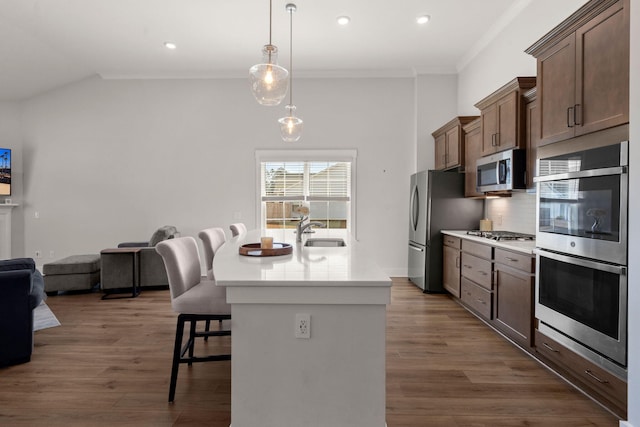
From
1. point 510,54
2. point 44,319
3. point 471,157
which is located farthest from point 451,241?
point 44,319

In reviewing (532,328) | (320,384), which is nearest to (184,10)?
(320,384)

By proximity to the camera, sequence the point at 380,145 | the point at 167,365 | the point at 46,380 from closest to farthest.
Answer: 1. the point at 46,380
2. the point at 167,365
3. the point at 380,145

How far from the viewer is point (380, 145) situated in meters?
5.79

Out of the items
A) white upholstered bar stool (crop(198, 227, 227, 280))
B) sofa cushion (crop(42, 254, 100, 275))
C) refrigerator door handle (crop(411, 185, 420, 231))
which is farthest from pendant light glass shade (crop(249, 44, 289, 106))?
sofa cushion (crop(42, 254, 100, 275))

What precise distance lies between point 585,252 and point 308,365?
5.74 ft

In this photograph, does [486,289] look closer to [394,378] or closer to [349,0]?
[394,378]

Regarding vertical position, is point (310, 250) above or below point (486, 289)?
above

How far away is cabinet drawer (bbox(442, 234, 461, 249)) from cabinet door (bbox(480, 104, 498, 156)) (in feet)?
3.42

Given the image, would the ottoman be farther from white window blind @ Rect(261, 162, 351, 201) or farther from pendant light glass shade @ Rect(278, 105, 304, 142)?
pendant light glass shade @ Rect(278, 105, 304, 142)

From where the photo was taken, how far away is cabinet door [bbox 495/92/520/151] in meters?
3.32

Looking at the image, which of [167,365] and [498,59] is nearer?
[167,365]

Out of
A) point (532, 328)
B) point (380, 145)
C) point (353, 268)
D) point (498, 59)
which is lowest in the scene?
point (532, 328)

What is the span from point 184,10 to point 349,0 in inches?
72.2

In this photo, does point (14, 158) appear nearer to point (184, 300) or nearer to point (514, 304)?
point (184, 300)
